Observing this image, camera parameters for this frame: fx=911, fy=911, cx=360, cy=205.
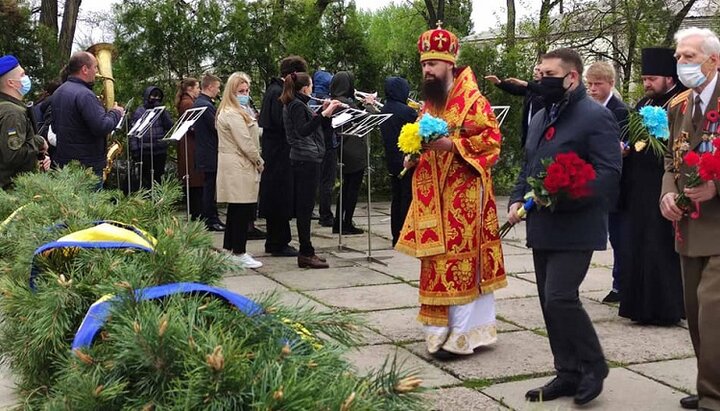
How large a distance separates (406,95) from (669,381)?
5507mm

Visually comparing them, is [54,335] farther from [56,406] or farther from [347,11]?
[347,11]

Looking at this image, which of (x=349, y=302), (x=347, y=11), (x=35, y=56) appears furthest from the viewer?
(x=347, y=11)

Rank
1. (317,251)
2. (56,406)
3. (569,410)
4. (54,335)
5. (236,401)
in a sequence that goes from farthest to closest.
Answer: (317,251)
(569,410)
(54,335)
(56,406)
(236,401)

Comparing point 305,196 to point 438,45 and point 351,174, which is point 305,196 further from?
point 438,45

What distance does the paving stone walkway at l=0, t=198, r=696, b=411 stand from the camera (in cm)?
476

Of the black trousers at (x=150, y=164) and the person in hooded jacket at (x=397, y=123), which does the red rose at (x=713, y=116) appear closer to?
the person in hooded jacket at (x=397, y=123)

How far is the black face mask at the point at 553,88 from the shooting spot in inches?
182

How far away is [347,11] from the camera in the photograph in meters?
15.5

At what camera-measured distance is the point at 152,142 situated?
11.9 meters

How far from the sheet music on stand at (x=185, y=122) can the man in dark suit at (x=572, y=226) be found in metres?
5.67

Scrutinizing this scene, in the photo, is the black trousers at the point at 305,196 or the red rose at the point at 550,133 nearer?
the red rose at the point at 550,133

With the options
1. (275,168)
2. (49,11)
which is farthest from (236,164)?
(49,11)

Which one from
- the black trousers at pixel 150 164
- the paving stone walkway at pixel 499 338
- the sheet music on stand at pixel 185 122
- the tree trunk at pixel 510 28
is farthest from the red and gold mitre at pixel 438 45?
the tree trunk at pixel 510 28

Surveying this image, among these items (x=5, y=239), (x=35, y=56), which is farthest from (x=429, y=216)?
(x=35, y=56)
